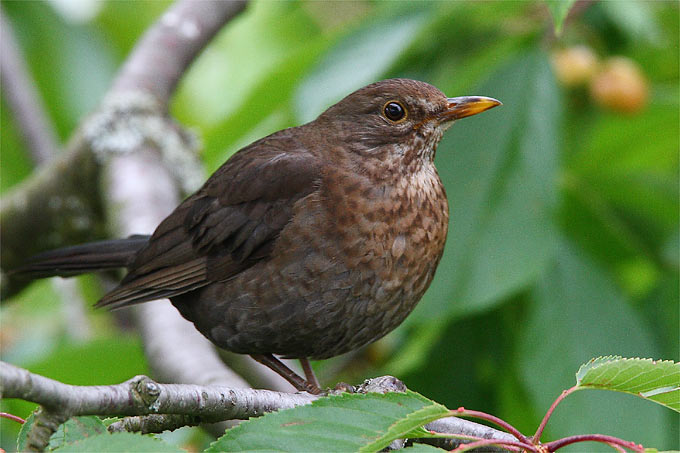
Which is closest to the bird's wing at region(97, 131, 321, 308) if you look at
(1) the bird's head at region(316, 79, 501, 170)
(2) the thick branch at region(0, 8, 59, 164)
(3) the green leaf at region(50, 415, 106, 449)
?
(1) the bird's head at region(316, 79, 501, 170)

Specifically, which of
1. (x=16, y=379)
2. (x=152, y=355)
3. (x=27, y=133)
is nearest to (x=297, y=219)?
(x=152, y=355)

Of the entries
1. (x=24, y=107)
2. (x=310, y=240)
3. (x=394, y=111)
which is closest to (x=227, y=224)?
(x=310, y=240)

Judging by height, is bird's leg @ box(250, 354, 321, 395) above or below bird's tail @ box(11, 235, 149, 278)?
below

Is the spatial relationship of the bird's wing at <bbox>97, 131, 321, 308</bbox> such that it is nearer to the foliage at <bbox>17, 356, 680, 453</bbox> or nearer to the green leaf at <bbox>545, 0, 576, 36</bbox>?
the green leaf at <bbox>545, 0, 576, 36</bbox>

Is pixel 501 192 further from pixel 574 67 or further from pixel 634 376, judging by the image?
pixel 634 376

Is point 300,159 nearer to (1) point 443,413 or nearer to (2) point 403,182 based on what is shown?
(2) point 403,182

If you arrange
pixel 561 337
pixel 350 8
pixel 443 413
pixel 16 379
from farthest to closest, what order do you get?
1. pixel 350 8
2. pixel 561 337
3. pixel 443 413
4. pixel 16 379

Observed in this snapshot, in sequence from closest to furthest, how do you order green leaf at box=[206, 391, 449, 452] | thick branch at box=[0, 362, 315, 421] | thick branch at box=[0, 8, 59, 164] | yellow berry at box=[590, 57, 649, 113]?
thick branch at box=[0, 362, 315, 421]
green leaf at box=[206, 391, 449, 452]
yellow berry at box=[590, 57, 649, 113]
thick branch at box=[0, 8, 59, 164]
